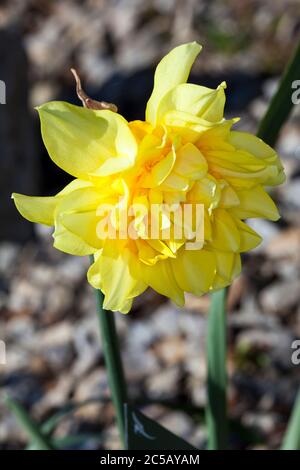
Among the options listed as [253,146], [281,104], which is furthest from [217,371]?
[253,146]

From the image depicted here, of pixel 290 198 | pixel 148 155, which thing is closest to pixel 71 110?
pixel 148 155

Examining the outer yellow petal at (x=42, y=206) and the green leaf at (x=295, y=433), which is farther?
the green leaf at (x=295, y=433)

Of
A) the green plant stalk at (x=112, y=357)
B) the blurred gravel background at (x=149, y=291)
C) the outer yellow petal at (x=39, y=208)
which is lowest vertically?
the blurred gravel background at (x=149, y=291)

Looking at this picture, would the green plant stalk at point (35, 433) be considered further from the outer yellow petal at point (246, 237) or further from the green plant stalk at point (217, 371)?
the outer yellow petal at point (246, 237)

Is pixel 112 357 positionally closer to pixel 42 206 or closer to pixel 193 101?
pixel 42 206

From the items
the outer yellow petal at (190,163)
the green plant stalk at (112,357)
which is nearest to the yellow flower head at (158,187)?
the outer yellow petal at (190,163)
